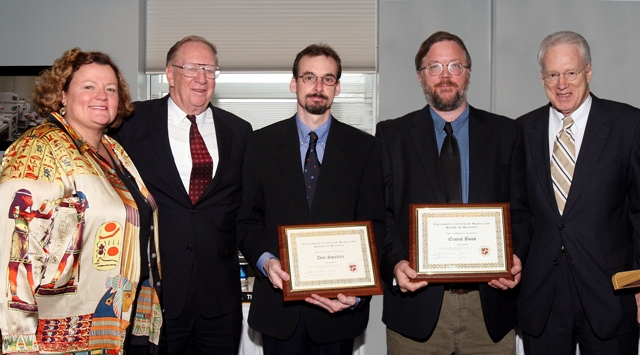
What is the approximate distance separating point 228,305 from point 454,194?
113cm

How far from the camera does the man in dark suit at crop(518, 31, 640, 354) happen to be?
2521 mm

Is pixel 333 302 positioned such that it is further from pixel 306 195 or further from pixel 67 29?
pixel 67 29

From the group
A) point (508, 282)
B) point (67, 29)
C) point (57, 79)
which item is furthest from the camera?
point (67, 29)

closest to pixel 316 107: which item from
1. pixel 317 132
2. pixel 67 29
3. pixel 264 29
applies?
pixel 317 132

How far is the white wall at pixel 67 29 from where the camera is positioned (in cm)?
495

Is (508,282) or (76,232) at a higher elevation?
(76,232)

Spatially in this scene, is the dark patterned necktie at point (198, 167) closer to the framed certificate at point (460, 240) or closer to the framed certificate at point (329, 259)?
the framed certificate at point (329, 259)

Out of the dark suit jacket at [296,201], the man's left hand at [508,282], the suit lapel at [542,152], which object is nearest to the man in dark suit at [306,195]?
the dark suit jacket at [296,201]

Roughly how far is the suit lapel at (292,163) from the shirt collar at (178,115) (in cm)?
50

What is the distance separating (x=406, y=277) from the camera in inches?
89.7

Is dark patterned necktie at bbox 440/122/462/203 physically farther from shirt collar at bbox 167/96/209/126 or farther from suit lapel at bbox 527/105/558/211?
shirt collar at bbox 167/96/209/126

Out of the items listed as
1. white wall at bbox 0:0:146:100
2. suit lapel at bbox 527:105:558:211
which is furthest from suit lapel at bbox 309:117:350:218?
white wall at bbox 0:0:146:100

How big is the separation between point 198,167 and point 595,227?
5.79 ft

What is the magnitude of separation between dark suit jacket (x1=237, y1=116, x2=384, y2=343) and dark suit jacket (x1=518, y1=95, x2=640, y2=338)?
72cm
